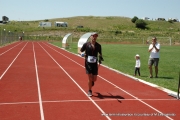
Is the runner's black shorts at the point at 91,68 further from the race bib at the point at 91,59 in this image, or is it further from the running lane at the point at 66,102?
the running lane at the point at 66,102

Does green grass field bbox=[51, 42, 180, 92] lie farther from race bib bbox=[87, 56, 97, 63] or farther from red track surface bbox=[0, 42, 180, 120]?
race bib bbox=[87, 56, 97, 63]

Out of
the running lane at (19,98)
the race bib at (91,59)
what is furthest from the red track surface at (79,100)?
the race bib at (91,59)

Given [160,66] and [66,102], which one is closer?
[66,102]

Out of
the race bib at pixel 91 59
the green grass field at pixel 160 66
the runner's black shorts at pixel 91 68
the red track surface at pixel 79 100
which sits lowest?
the green grass field at pixel 160 66

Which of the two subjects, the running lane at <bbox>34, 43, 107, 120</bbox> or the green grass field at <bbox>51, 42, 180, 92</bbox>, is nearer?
the running lane at <bbox>34, 43, 107, 120</bbox>

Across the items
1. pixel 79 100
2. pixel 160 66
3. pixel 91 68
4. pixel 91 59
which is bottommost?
pixel 160 66

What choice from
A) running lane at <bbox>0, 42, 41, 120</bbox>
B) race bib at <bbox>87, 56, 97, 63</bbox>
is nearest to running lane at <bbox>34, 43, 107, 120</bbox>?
running lane at <bbox>0, 42, 41, 120</bbox>

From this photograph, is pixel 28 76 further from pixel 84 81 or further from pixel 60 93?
pixel 60 93

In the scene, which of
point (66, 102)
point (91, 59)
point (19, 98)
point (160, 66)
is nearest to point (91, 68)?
point (91, 59)

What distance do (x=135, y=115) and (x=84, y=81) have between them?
16.5 feet

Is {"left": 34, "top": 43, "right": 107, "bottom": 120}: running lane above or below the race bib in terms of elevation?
below

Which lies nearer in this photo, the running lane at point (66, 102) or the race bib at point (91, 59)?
the running lane at point (66, 102)

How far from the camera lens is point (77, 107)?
24.0 feet

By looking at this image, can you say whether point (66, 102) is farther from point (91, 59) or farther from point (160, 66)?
point (160, 66)
